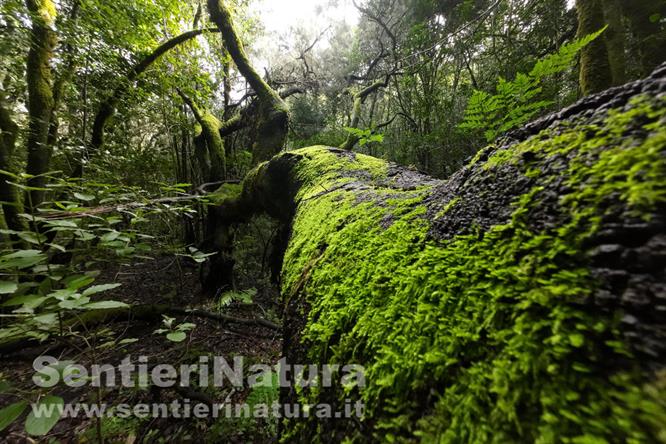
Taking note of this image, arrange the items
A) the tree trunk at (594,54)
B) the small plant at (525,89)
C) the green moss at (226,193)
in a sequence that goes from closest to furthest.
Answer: the small plant at (525,89), the tree trunk at (594,54), the green moss at (226,193)

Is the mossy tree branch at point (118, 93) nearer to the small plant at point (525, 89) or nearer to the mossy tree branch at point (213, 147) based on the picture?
the mossy tree branch at point (213, 147)

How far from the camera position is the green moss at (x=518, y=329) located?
13.8 inches

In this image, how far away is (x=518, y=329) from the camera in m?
0.46

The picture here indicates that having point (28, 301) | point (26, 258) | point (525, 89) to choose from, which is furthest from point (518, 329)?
point (525, 89)

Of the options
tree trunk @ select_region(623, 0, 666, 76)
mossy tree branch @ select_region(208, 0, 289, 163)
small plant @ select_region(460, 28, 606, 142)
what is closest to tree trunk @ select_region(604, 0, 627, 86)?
tree trunk @ select_region(623, 0, 666, 76)

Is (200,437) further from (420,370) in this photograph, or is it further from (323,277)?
(420,370)

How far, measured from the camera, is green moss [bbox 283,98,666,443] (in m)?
0.35

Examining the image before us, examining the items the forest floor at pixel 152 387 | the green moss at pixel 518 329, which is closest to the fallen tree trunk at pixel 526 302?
the green moss at pixel 518 329

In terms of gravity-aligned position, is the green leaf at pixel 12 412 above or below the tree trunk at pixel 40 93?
below

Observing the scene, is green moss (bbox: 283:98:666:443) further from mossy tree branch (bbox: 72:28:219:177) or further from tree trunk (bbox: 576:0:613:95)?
mossy tree branch (bbox: 72:28:219:177)

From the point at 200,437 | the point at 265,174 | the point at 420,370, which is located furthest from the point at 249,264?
the point at 420,370

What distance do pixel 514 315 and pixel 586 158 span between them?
1.17ft

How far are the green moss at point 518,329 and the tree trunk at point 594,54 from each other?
271 centimetres

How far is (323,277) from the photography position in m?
1.19
